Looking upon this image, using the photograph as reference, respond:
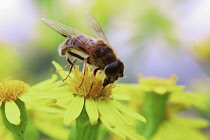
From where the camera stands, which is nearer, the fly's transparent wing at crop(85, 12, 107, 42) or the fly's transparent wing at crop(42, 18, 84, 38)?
the fly's transparent wing at crop(42, 18, 84, 38)

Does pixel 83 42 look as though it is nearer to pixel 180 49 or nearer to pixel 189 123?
pixel 189 123

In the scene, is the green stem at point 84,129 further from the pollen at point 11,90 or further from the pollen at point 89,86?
the pollen at point 11,90

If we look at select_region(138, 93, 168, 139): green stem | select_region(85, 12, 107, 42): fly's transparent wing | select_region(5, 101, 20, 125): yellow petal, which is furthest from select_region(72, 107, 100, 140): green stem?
select_region(85, 12, 107, 42): fly's transparent wing

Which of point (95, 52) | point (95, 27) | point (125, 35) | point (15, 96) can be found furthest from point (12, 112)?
point (125, 35)

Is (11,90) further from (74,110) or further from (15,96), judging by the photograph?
(74,110)

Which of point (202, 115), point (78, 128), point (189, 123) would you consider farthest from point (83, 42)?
point (202, 115)

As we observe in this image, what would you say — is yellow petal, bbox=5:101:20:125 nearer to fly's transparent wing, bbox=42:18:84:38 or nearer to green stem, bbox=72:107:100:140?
green stem, bbox=72:107:100:140
